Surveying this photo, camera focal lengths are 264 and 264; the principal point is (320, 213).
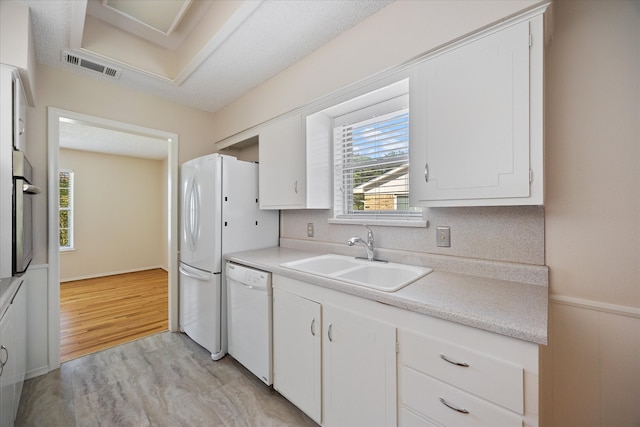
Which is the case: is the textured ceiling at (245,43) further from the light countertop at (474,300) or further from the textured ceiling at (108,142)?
the light countertop at (474,300)

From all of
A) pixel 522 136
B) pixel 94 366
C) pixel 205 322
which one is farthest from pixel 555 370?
pixel 94 366

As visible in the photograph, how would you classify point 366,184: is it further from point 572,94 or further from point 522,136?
point 572,94

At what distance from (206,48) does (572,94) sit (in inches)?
87.3

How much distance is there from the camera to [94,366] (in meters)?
2.17

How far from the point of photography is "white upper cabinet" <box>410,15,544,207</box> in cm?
111

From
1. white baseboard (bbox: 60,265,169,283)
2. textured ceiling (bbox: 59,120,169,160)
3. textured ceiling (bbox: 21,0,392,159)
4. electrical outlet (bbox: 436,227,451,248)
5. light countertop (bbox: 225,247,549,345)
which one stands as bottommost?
white baseboard (bbox: 60,265,169,283)

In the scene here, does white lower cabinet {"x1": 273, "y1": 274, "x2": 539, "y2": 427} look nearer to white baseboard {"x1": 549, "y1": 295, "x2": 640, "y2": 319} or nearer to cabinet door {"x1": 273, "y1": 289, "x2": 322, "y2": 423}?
cabinet door {"x1": 273, "y1": 289, "x2": 322, "y2": 423}

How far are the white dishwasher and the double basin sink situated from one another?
11.1 inches

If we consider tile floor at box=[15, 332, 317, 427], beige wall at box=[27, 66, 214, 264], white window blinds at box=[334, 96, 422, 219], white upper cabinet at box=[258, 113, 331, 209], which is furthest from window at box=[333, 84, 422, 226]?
beige wall at box=[27, 66, 214, 264]

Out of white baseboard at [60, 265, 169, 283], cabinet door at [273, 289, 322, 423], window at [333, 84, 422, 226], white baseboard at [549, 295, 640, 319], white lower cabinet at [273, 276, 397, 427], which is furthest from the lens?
white baseboard at [60, 265, 169, 283]

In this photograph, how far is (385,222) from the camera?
183cm

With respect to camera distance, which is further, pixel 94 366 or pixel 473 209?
pixel 94 366

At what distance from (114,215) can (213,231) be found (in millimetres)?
4476

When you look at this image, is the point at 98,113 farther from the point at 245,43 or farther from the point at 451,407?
the point at 451,407
